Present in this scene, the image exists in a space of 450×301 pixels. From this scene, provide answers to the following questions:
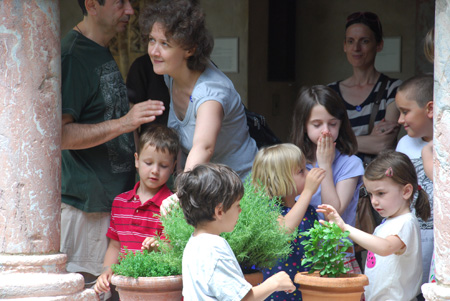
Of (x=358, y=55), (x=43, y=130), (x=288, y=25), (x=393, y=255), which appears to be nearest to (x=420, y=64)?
(x=288, y=25)

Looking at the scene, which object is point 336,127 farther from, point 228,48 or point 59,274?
point 228,48

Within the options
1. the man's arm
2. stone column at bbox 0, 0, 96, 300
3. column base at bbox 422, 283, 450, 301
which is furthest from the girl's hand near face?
stone column at bbox 0, 0, 96, 300

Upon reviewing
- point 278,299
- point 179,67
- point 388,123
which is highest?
point 179,67

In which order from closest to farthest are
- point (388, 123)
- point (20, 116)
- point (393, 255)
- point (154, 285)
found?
point (154, 285) < point (20, 116) < point (393, 255) < point (388, 123)

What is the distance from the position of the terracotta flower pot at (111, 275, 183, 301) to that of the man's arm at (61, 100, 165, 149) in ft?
3.15

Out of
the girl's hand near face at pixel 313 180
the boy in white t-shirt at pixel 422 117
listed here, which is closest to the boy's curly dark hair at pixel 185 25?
the girl's hand near face at pixel 313 180

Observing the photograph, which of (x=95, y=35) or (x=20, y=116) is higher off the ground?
(x=95, y=35)

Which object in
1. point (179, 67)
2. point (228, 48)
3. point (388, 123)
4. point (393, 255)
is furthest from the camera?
point (228, 48)

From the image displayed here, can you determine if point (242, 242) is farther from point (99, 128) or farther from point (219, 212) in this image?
point (99, 128)

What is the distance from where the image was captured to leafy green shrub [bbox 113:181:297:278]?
357 cm

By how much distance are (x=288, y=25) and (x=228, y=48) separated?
4.64 feet

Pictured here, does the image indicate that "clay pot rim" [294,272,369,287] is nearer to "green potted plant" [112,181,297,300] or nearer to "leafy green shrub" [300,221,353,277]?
"leafy green shrub" [300,221,353,277]

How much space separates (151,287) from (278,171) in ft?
3.15

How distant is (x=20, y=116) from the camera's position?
3783mm
